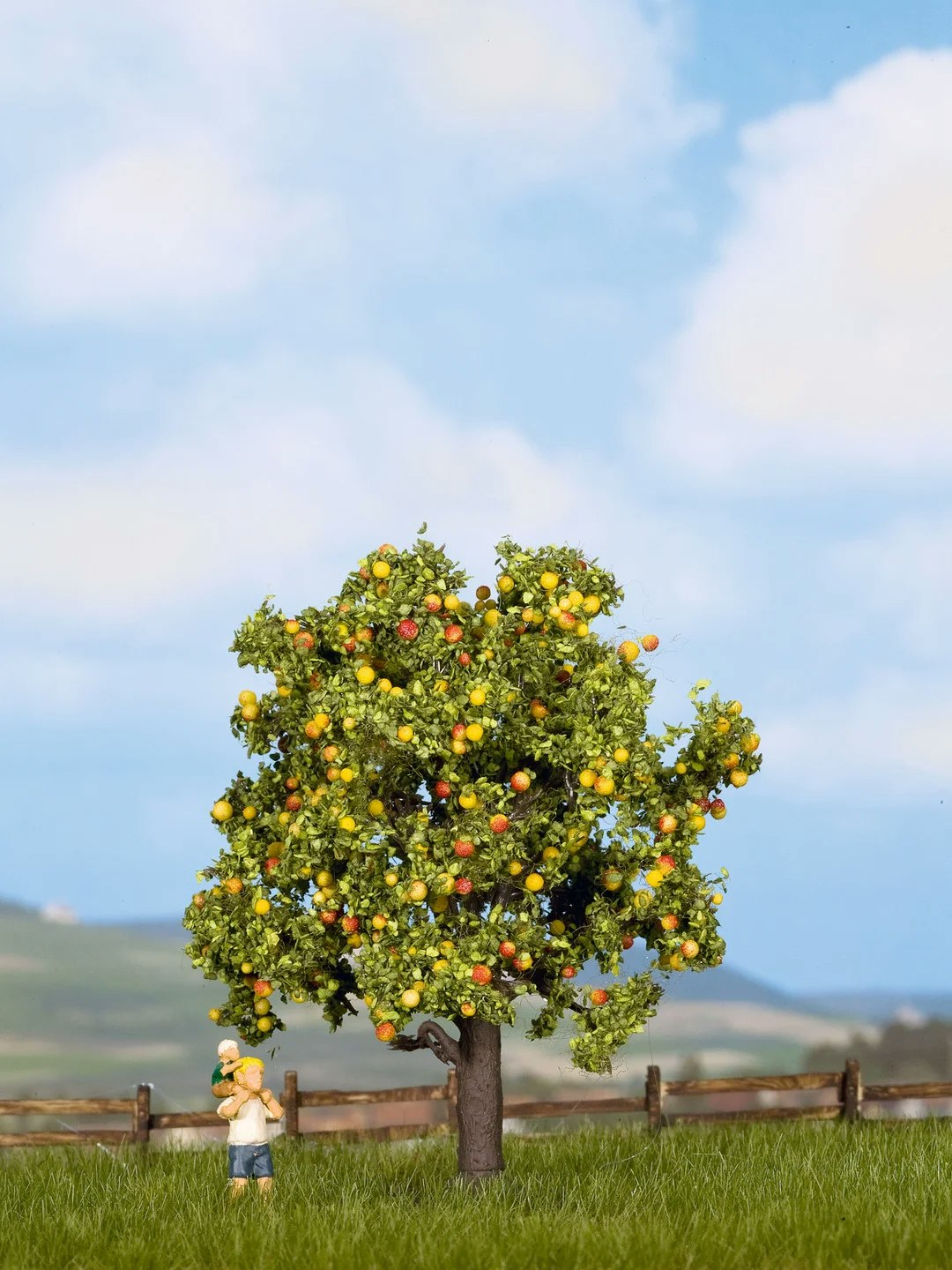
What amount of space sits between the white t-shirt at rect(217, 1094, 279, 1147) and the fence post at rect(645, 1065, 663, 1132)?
Answer: 6.76m

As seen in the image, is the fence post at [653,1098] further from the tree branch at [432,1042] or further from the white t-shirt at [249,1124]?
the white t-shirt at [249,1124]

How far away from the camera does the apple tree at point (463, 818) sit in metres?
11.6

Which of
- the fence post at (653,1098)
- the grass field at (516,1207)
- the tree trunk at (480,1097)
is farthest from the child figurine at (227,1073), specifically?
the fence post at (653,1098)

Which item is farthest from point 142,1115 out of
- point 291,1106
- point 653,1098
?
point 653,1098

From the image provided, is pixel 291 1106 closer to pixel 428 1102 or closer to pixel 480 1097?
pixel 428 1102

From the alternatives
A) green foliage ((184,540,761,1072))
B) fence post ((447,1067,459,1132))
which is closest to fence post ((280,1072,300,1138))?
fence post ((447,1067,459,1132))

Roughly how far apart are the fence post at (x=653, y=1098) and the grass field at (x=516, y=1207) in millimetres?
975

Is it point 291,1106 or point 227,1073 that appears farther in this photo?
point 291,1106

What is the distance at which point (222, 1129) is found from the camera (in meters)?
16.5

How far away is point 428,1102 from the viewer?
55.3 feet

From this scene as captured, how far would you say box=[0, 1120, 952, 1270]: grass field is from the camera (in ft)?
33.1

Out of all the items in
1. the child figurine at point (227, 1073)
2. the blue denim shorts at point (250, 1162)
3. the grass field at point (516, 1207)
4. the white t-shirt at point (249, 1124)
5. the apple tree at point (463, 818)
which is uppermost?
the apple tree at point (463, 818)

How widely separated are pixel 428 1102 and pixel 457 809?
6.37 metres

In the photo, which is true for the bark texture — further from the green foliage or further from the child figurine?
the child figurine
